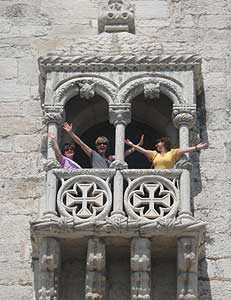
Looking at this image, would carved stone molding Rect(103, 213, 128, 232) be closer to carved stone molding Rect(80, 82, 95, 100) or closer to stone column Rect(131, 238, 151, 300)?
stone column Rect(131, 238, 151, 300)

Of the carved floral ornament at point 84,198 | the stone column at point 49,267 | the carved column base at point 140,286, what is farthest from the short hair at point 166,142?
the stone column at point 49,267

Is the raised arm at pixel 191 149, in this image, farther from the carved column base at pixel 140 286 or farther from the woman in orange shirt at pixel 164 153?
the carved column base at pixel 140 286

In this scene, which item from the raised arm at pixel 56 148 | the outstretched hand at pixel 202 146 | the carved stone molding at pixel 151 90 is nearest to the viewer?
the outstretched hand at pixel 202 146

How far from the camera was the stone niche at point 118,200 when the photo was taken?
10.2 m

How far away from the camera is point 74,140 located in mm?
11078

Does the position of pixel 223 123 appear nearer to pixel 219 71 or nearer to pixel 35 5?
pixel 219 71

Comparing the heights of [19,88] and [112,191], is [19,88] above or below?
above

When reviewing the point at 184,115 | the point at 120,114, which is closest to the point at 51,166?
the point at 120,114

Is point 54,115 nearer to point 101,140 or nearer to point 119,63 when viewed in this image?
point 101,140

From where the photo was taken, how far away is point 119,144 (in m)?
10.8

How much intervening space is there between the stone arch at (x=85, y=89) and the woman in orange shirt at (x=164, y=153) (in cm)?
58

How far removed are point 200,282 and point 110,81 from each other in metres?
2.23

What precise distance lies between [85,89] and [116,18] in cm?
118

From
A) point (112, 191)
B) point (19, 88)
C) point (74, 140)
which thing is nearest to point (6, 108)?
point (19, 88)
